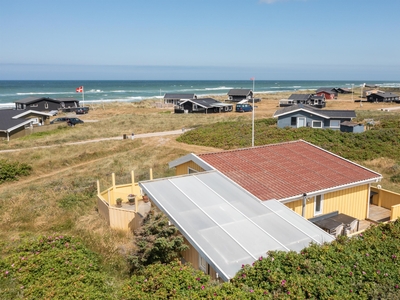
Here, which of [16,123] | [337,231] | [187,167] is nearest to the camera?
[337,231]

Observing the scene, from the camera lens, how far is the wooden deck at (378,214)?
17058 millimetres

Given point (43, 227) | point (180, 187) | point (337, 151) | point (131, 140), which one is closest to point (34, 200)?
point (43, 227)

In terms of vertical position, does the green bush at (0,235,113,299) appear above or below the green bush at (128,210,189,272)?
above

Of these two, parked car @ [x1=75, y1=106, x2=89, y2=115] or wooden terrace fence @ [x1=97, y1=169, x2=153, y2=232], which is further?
parked car @ [x1=75, y1=106, x2=89, y2=115]

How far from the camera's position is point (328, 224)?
1454cm

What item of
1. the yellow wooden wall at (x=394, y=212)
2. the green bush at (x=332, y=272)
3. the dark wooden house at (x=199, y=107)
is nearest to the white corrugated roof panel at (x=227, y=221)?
the green bush at (x=332, y=272)

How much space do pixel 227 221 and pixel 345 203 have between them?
24.5 ft

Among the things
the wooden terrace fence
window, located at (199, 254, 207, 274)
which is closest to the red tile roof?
window, located at (199, 254, 207, 274)

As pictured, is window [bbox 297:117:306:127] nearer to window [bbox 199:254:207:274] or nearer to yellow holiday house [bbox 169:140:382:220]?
yellow holiday house [bbox 169:140:382:220]

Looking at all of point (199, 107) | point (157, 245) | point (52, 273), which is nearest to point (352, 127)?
point (157, 245)

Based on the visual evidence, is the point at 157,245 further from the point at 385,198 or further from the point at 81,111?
the point at 81,111

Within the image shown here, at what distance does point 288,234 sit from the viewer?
1102cm

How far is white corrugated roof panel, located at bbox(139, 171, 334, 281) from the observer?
32.8 ft

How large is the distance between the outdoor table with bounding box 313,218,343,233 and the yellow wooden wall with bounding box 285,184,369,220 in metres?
0.61
